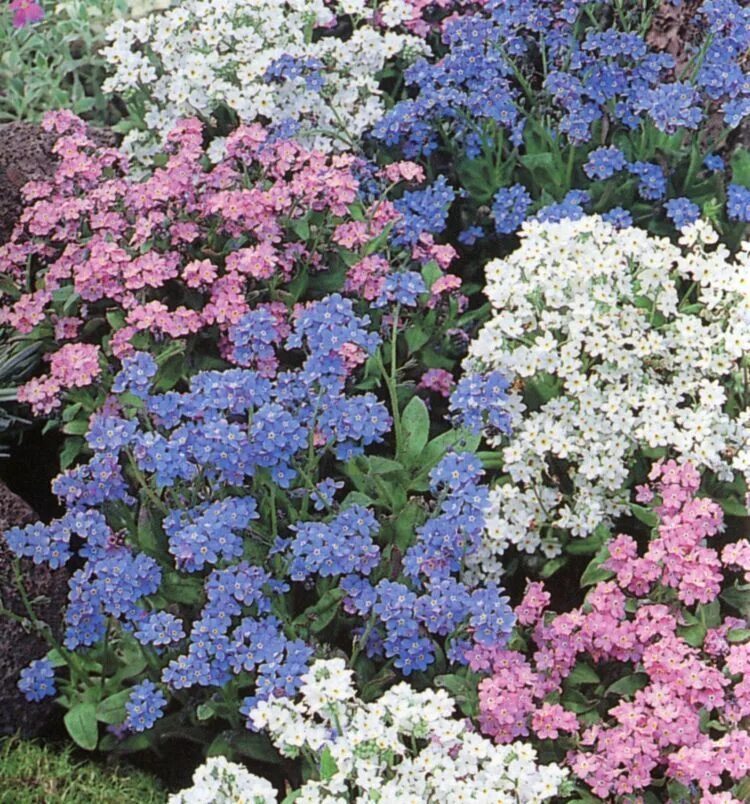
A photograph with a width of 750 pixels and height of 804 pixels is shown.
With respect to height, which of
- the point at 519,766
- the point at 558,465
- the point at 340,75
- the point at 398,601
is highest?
the point at 340,75

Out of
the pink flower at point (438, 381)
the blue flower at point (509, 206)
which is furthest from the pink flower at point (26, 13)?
the pink flower at point (438, 381)

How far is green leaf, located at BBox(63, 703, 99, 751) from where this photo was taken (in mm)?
4039

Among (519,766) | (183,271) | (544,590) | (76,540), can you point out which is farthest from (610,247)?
(76,540)

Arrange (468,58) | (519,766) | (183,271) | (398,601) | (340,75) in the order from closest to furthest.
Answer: (519,766) < (398,601) < (183,271) < (468,58) < (340,75)

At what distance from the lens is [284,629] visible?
13.1 ft

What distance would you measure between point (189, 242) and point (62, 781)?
1.81m

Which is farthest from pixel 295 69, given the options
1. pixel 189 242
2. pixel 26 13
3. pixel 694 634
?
pixel 694 634

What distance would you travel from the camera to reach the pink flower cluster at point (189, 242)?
15.3 feet

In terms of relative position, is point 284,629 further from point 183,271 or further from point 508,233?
point 508,233

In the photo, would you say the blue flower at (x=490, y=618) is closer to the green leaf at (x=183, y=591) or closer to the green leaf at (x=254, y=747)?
the green leaf at (x=254, y=747)

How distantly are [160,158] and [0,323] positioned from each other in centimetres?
100

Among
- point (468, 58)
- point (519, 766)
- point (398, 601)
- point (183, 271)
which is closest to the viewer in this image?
point (519, 766)

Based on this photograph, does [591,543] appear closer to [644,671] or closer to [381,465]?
[644,671]

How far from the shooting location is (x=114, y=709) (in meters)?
4.06
